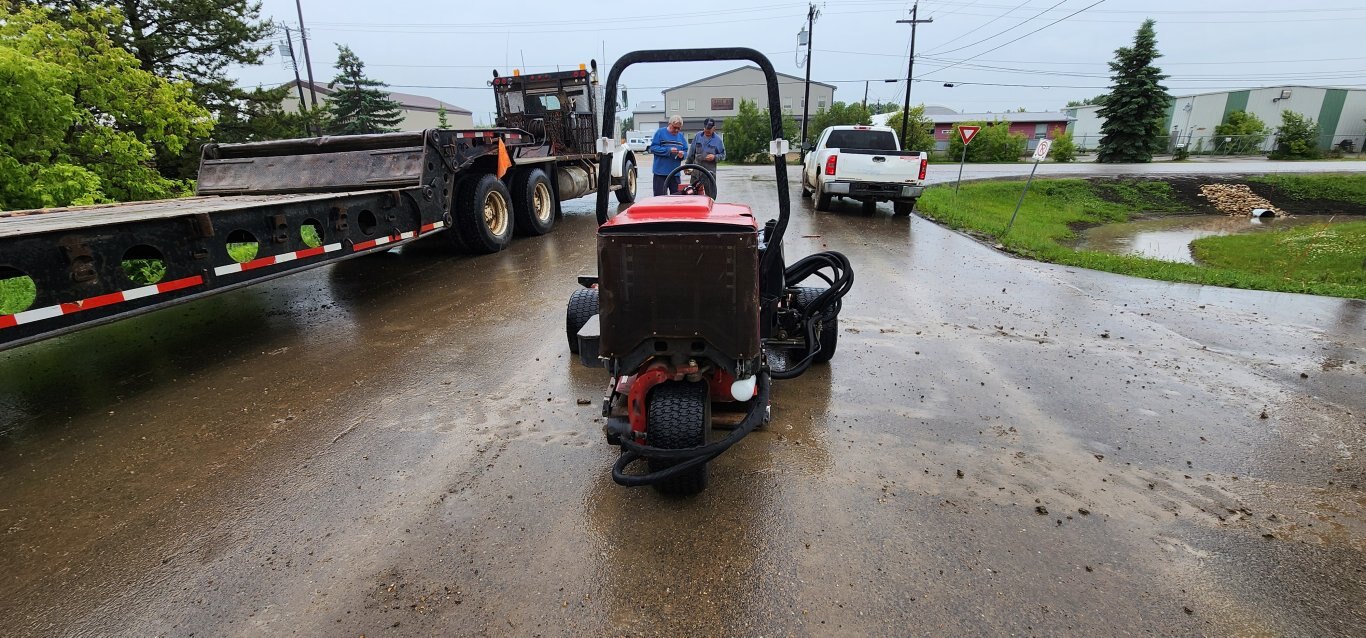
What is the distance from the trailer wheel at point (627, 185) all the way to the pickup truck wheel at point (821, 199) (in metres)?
4.20

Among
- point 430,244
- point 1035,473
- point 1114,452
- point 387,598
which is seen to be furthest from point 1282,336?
point 430,244

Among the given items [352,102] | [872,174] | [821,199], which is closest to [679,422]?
[872,174]

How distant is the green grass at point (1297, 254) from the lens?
7918 millimetres

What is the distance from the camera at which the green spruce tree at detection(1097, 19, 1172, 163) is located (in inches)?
1266

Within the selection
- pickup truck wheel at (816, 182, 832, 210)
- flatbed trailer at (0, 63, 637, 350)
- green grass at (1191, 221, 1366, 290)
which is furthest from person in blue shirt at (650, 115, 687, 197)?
green grass at (1191, 221, 1366, 290)

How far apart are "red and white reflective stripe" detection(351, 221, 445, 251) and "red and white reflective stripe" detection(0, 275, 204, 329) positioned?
1.67m

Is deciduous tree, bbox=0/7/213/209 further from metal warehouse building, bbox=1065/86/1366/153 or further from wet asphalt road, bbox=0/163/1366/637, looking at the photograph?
metal warehouse building, bbox=1065/86/1366/153

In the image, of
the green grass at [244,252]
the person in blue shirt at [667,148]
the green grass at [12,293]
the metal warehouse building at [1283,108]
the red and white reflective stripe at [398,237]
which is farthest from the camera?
the metal warehouse building at [1283,108]

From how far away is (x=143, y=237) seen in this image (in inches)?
139

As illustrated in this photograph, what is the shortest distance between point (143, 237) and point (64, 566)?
205 cm

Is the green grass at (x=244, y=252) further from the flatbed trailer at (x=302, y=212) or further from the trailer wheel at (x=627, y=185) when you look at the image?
the trailer wheel at (x=627, y=185)

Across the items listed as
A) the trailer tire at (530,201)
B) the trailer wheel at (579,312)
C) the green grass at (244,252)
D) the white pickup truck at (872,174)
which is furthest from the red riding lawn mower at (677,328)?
the white pickup truck at (872,174)

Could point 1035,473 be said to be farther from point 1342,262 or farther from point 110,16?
point 110,16

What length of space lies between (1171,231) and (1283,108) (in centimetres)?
4964
